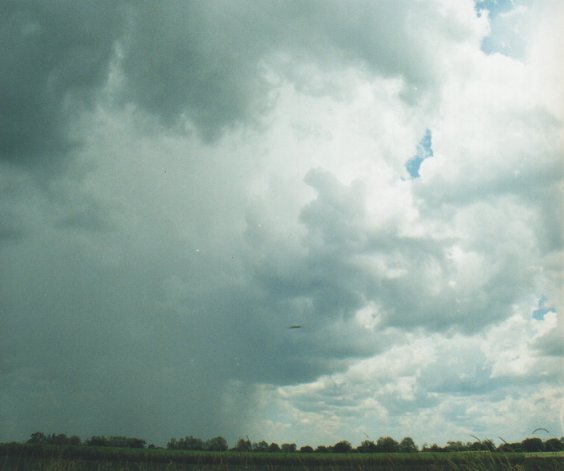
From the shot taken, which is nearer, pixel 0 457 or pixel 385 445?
pixel 0 457

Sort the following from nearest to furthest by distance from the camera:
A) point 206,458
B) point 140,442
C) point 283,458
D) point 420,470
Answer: point 420,470 < point 283,458 < point 206,458 < point 140,442

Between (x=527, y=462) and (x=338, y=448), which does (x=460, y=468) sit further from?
(x=338, y=448)

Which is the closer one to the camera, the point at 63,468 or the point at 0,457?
the point at 63,468

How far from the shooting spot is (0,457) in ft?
205

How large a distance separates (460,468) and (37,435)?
114 m

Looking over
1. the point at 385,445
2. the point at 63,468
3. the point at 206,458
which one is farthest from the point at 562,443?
the point at 385,445

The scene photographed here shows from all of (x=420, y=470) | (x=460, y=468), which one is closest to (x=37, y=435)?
(x=420, y=470)

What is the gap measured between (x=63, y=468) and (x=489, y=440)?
14.2 m

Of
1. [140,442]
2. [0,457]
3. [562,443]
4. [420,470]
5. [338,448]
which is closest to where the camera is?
[562,443]

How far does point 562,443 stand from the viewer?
47.9 ft

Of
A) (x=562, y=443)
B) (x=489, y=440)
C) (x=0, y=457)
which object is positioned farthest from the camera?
(x=0, y=457)

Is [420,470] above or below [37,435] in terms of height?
below

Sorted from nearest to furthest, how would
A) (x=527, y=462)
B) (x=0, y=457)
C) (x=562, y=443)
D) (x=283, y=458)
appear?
(x=527, y=462)
(x=562, y=443)
(x=0, y=457)
(x=283, y=458)

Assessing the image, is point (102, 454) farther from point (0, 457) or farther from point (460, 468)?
point (460, 468)
